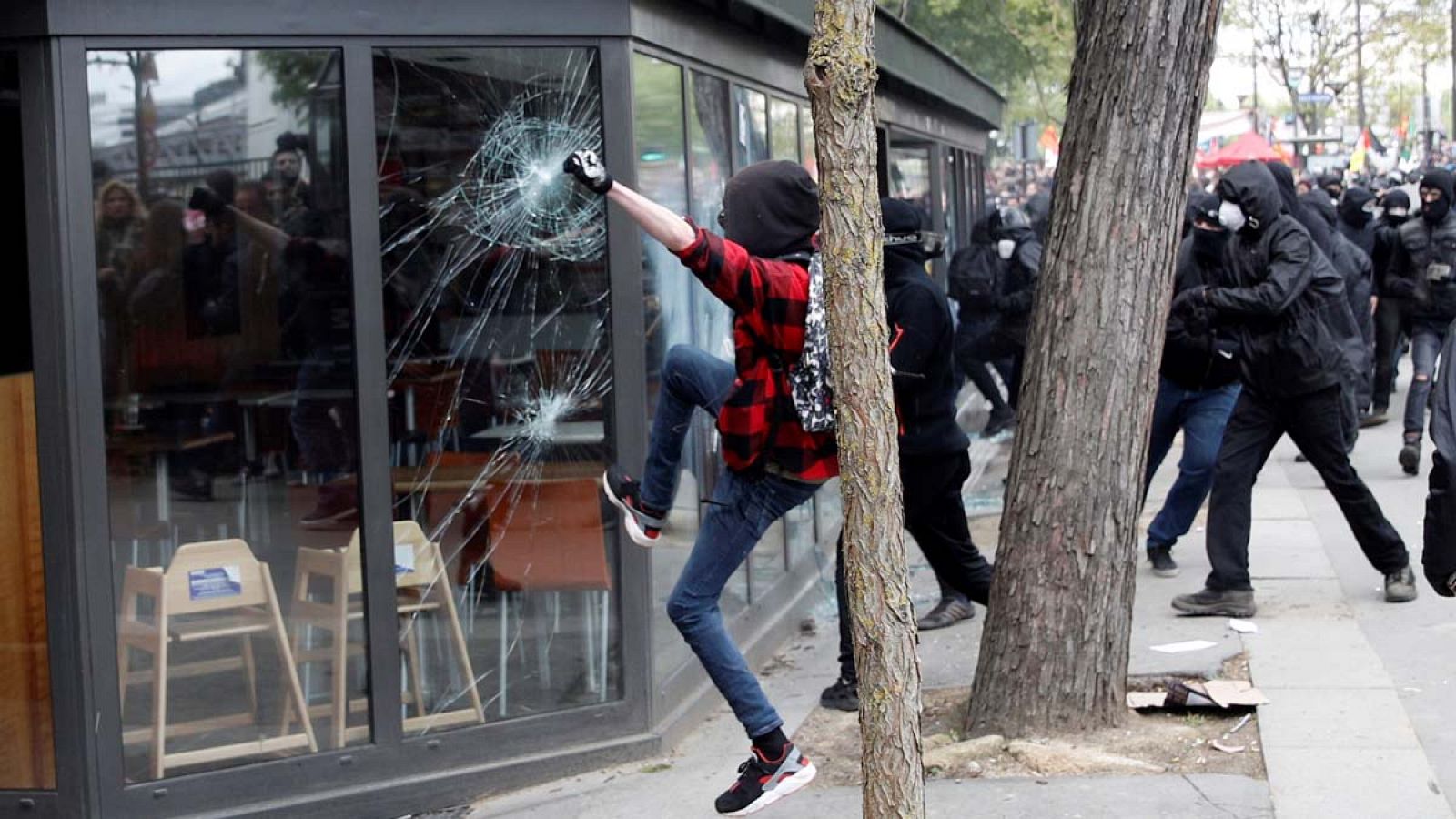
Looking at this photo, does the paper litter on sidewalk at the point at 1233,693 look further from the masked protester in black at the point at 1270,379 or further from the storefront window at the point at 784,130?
the storefront window at the point at 784,130

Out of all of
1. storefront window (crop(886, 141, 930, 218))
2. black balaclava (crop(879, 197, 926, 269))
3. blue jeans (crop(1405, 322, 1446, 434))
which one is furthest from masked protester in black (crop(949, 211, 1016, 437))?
black balaclava (crop(879, 197, 926, 269))

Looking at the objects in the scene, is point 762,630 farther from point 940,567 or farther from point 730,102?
point 730,102

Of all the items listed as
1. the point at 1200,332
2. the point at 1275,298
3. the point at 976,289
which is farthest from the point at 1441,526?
the point at 976,289

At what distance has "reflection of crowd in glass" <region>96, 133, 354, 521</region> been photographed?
17.9 ft

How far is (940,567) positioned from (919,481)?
1.46 feet

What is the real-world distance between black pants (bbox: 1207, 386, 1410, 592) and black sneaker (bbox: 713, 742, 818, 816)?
2.98 meters

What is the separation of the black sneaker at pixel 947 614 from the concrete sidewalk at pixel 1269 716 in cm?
7

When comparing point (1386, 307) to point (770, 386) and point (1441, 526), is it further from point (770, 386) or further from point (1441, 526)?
point (1441, 526)

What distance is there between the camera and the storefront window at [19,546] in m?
5.48

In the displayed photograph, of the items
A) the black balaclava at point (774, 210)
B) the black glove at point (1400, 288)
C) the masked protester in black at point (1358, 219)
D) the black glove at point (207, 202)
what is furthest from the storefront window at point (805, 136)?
the masked protester in black at point (1358, 219)

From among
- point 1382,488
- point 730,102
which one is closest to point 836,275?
point 730,102

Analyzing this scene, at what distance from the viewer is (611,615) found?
20.1 feet

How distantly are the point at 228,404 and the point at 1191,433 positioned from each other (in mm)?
4661

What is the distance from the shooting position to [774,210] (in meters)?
5.27
